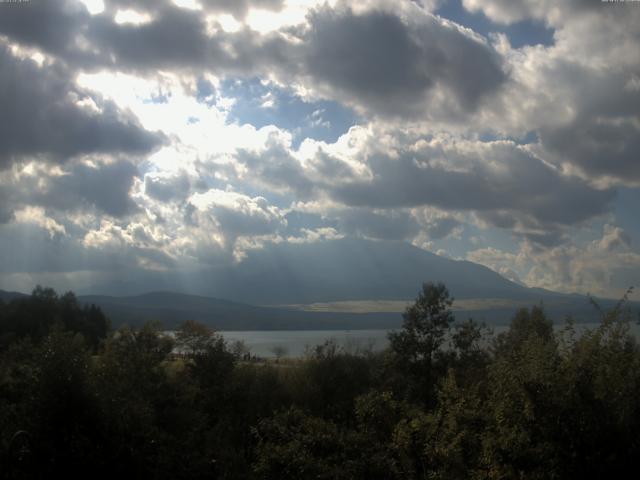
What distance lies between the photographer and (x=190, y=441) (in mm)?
20047

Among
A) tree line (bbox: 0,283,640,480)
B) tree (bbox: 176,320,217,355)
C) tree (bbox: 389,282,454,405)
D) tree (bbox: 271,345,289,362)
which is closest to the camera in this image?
tree line (bbox: 0,283,640,480)

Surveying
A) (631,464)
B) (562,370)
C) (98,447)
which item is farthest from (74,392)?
(631,464)

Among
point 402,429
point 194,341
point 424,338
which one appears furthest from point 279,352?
point 402,429

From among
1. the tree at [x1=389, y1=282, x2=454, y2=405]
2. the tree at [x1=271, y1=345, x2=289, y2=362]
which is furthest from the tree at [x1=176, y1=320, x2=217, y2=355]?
the tree at [x1=271, y1=345, x2=289, y2=362]

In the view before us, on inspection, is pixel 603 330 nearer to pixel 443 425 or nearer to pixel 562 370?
pixel 562 370

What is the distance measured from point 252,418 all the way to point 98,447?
30.5 metres

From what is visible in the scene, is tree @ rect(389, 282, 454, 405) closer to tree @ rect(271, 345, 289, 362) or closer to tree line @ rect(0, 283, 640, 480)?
tree line @ rect(0, 283, 640, 480)

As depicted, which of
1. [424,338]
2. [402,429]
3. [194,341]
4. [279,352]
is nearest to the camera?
[402,429]

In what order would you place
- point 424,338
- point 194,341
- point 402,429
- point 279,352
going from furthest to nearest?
point 279,352, point 194,341, point 424,338, point 402,429

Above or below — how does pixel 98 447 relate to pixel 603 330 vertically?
below

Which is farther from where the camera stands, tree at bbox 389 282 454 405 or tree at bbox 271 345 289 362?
tree at bbox 271 345 289 362

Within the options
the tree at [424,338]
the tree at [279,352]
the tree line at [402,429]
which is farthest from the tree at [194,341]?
the tree line at [402,429]

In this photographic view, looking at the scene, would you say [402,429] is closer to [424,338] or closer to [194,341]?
[424,338]

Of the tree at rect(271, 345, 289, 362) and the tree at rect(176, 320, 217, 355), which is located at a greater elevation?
the tree at rect(176, 320, 217, 355)
